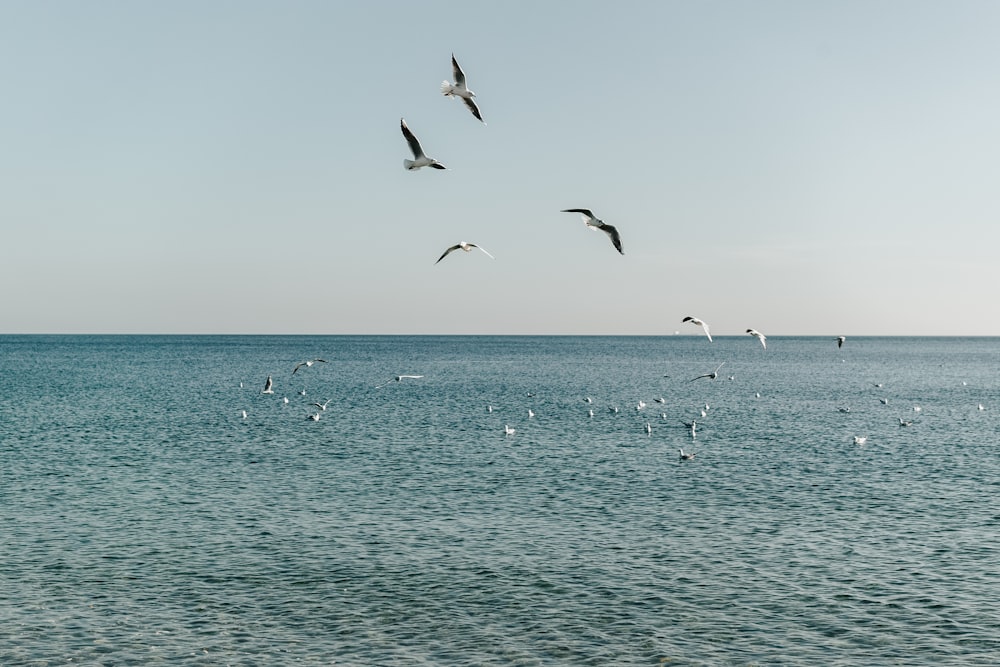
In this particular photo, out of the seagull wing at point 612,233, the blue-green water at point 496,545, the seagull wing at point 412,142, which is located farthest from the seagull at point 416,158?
the blue-green water at point 496,545

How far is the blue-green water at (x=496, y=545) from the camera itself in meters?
21.9

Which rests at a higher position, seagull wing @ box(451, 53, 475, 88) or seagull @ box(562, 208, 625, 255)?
seagull wing @ box(451, 53, 475, 88)

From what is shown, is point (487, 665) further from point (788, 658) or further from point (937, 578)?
point (937, 578)

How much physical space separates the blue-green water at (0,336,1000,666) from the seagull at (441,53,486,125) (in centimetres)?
1254

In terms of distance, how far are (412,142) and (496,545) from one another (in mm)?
17122

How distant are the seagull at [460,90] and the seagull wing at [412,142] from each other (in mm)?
1060

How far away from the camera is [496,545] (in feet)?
100

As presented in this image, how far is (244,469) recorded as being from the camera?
46906 mm

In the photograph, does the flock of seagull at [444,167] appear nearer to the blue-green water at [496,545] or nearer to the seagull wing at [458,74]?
the seagull wing at [458,74]

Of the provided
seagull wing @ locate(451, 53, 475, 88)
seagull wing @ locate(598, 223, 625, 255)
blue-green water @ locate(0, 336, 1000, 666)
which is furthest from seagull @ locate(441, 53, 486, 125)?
blue-green water @ locate(0, 336, 1000, 666)

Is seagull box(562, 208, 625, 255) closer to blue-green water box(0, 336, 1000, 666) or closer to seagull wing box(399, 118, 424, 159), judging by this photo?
seagull wing box(399, 118, 424, 159)

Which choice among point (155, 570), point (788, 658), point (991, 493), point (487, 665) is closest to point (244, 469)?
point (155, 570)

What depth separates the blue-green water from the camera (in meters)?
21.9

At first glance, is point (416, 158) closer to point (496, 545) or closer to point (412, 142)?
point (412, 142)
